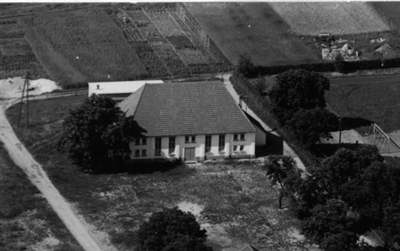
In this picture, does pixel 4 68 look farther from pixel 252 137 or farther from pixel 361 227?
pixel 361 227

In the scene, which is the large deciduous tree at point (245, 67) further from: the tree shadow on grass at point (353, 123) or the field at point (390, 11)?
the field at point (390, 11)

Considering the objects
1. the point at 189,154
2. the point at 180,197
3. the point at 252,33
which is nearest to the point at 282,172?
the point at 180,197

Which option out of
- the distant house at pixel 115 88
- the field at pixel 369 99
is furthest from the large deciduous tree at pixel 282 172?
the field at pixel 369 99

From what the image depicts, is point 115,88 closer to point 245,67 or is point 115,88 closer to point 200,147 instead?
point 200,147

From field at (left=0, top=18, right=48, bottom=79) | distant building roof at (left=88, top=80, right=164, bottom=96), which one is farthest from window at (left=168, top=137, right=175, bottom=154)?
field at (left=0, top=18, right=48, bottom=79)

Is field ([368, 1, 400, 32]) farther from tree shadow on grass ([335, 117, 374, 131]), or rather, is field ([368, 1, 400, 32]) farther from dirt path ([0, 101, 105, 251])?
dirt path ([0, 101, 105, 251])

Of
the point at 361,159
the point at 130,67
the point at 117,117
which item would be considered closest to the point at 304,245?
the point at 361,159

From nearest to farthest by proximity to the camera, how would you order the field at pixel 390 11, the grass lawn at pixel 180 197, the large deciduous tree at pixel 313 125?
the grass lawn at pixel 180 197 → the large deciduous tree at pixel 313 125 → the field at pixel 390 11
